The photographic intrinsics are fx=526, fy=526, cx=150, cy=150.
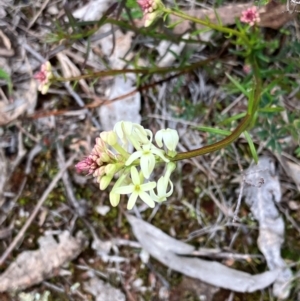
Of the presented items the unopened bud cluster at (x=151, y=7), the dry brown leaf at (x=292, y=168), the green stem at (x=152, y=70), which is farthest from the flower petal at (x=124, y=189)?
the dry brown leaf at (x=292, y=168)

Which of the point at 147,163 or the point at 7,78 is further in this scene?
the point at 7,78

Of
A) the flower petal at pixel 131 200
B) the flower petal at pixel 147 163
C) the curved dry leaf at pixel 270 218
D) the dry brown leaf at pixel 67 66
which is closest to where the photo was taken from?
the flower petal at pixel 147 163

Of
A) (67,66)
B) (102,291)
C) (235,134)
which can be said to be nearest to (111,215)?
(102,291)

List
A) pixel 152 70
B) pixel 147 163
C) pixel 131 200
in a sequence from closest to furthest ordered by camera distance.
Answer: pixel 147 163 → pixel 131 200 → pixel 152 70

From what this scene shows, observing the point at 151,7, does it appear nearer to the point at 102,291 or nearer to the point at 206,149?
the point at 206,149

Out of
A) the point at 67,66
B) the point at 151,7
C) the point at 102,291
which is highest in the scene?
the point at 151,7

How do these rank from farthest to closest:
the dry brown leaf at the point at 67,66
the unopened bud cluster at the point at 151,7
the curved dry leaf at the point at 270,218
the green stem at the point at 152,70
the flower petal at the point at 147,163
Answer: the dry brown leaf at the point at 67,66 < the curved dry leaf at the point at 270,218 < the green stem at the point at 152,70 < the unopened bud cluster at the point at 151,7 < the flower petal at the point at 147,163

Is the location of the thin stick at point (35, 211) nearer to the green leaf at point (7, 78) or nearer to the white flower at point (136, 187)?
the green leaf at point (7, 78)
